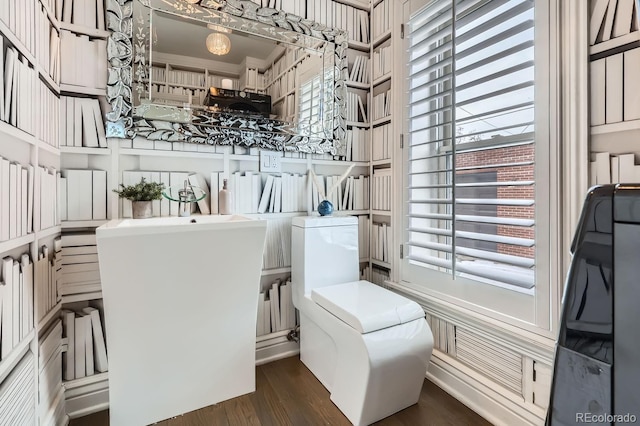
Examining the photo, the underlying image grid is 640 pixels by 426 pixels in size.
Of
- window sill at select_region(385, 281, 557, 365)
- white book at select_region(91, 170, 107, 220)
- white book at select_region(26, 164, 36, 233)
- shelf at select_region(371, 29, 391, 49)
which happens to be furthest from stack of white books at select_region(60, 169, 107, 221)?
shelf at select_region(371, 29, 391, 49)

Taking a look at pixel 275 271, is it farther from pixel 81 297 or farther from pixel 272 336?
pixel 81 297

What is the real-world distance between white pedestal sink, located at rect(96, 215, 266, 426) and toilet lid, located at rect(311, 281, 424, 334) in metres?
0.37

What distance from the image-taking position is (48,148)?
50.8 inches

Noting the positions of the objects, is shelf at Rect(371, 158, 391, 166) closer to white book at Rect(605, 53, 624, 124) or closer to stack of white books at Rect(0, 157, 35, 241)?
white book at Rect(605, 53, 624, 124)

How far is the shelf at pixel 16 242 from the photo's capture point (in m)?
0.95

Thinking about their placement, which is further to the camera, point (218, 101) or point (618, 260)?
point (218, 101)

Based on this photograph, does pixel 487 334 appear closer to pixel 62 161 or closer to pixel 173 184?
pixel 173 184

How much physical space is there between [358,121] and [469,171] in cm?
92

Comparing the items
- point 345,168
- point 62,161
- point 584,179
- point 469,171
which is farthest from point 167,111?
point 584,179

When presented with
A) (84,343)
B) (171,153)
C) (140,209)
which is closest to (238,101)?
(171,153)

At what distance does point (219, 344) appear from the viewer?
1.45 meters

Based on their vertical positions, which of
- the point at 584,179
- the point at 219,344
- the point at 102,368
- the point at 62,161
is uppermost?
the point at 62,161

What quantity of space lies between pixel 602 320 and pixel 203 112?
5.76 ft

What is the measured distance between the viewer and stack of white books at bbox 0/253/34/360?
0.94 metres
